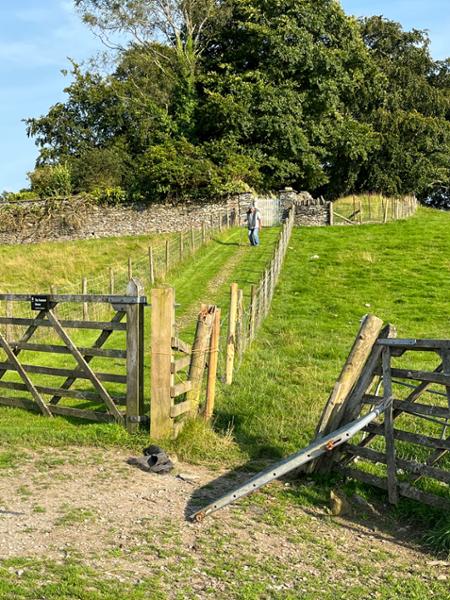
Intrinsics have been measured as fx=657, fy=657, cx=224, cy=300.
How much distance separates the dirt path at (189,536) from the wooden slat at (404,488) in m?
0.34

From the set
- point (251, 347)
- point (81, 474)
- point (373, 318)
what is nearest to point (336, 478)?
point (373, 318)

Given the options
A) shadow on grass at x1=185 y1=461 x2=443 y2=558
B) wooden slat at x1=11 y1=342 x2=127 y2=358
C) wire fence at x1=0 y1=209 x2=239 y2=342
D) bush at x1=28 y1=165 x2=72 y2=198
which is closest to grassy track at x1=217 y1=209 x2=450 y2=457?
shadow on grass at x1=185 y1=461 x2=443 y2=558

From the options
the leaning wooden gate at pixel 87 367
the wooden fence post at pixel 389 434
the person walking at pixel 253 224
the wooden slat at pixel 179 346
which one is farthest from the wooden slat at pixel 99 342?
the person walking at pixel 253 224

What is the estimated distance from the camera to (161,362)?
7512 millimetres

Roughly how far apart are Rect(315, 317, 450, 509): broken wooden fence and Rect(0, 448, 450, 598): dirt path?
0.49 metres

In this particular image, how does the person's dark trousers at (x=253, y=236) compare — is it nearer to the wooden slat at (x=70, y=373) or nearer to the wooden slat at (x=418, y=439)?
the wooden slat at (x=70, y=373)

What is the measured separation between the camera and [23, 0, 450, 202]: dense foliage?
39.7 metres

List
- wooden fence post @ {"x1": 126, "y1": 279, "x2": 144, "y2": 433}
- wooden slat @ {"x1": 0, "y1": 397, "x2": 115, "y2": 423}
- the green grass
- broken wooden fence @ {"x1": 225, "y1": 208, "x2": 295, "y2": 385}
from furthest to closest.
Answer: the green grass
broken wooden fence @ {"x1": 225, "y1": 208, "x2": 295, "y2": 385}
wooden slat @ {"x1": 0, "y1": 397, "x2": 115, "y2": 423}
wooden fence post @ {"x1": 126, "y1": 279, "x2": 144, "y2": 433}

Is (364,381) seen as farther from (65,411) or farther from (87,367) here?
(65,411)

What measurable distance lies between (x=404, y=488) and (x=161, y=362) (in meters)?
2.99

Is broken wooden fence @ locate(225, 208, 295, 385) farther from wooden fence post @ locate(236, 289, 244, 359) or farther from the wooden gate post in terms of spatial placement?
the wooden gate post

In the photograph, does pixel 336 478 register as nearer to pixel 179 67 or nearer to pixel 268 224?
pixel 268 224

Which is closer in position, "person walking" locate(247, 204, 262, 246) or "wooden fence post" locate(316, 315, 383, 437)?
"wooden fence post" locate(316, 315, 383, 437)

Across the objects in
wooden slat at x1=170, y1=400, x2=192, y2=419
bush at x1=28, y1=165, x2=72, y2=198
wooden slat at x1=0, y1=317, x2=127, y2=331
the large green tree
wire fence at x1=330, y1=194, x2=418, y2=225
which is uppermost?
the large green tree
